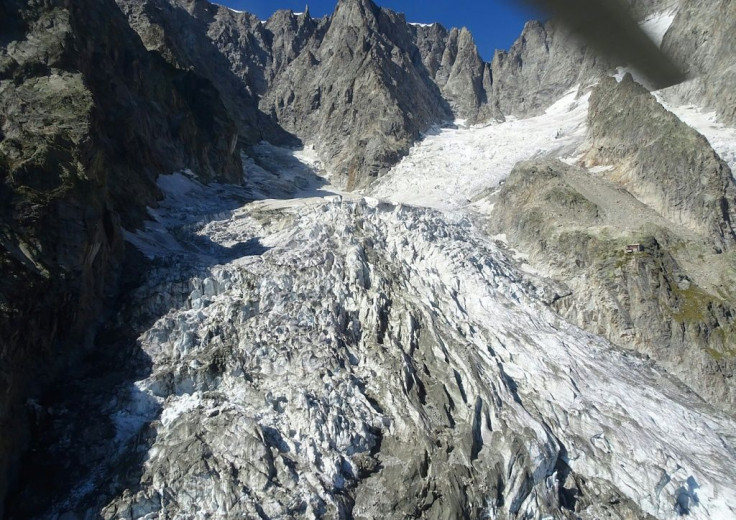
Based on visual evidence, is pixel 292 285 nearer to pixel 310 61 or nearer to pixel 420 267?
pixel 420 267

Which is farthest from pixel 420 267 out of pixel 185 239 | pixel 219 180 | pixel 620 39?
pixel 620 39

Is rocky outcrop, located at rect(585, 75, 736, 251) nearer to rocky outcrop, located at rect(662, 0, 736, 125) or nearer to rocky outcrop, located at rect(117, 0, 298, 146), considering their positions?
rocky outcrop, located at rect(662, 0, 736, 125)

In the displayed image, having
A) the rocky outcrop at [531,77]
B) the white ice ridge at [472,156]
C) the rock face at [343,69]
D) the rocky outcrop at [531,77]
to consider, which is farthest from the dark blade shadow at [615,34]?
the rocky outcrop at [531,77]

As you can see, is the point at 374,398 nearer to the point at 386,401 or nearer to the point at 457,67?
the point at 386,401

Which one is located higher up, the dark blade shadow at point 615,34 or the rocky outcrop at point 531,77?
the rocky outcrop at point 531,77

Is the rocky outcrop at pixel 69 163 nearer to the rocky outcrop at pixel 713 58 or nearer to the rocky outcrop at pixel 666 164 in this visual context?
the rocky outcrop at pixel 666 164

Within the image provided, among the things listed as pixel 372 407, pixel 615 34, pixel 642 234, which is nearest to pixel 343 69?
pixel 642 234
